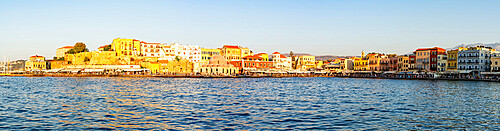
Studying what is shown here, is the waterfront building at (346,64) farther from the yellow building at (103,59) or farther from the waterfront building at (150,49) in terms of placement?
the yellow building at (103,59)

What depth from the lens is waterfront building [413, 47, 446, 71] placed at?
331 feet

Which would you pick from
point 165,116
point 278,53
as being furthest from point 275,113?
point 278,53

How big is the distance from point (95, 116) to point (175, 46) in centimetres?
11191

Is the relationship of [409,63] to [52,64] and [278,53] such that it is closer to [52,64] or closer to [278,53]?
[278,53]

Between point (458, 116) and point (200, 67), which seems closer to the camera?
point (458, 116)

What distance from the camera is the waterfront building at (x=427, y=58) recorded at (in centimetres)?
10100

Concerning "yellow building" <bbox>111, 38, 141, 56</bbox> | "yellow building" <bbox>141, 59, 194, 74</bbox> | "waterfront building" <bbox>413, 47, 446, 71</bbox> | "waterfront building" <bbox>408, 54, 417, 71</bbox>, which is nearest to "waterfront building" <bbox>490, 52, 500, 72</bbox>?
"waterfront building" <bbox>413, 47, 446, 71</bbox>

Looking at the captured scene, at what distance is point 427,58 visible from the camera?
103m

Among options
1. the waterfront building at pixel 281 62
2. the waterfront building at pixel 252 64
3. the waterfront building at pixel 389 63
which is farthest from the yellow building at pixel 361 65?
the waterfront building at pixel 252 64

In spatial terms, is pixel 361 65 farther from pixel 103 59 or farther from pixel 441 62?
pixel 103 59

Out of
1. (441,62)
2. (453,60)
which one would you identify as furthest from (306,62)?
(453,60)

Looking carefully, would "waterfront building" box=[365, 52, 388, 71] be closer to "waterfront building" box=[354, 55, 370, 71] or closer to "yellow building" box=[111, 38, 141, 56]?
"waterfront building" box=[354, 55, 370, 71]

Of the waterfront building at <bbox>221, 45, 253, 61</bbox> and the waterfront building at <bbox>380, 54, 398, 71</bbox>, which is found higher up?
the waterfront building at <bbox>221, 45, 253, 61</bbox>

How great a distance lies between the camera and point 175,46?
5359 inches
